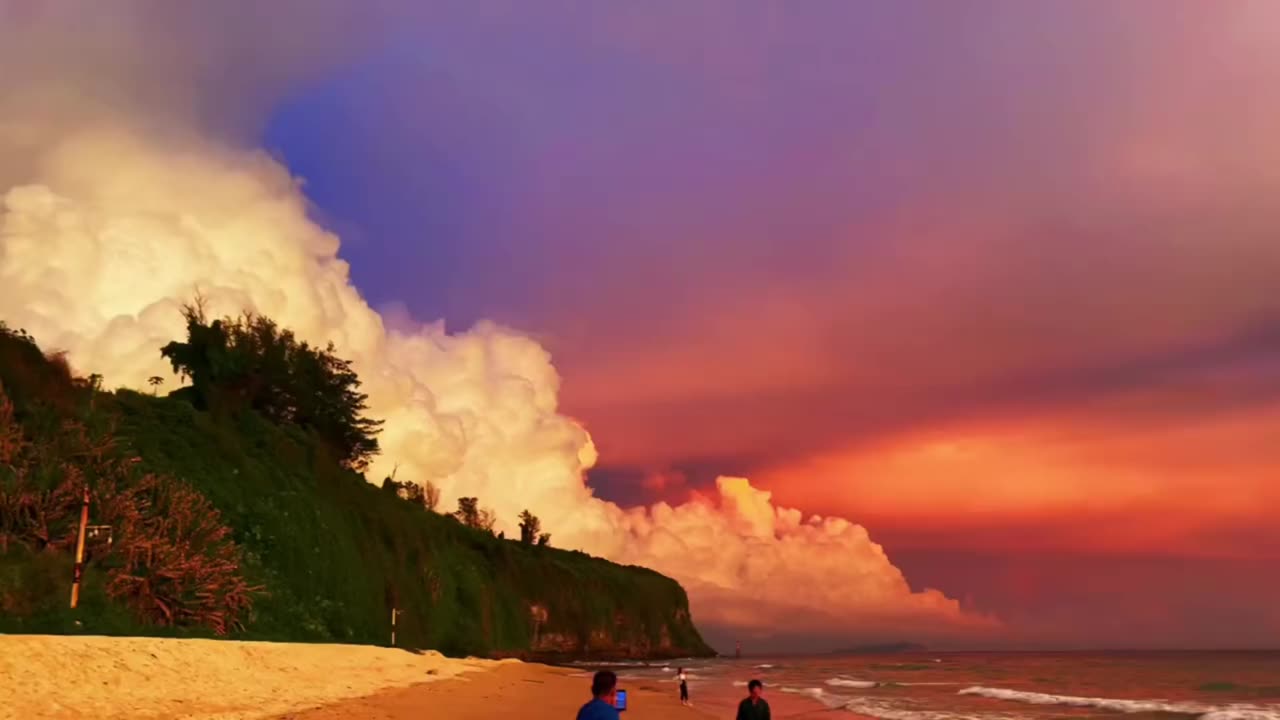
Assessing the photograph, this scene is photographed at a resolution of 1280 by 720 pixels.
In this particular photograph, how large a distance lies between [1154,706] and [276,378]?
7228cm

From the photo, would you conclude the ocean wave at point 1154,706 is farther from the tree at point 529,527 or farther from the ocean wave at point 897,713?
the tree at point 529,527

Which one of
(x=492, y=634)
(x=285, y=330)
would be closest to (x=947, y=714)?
(x=492, y=634)

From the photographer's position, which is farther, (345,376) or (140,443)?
(345,376)

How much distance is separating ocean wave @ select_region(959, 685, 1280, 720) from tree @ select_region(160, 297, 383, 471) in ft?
175

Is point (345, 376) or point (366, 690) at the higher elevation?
point (345, 376)

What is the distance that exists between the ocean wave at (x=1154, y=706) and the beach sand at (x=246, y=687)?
57.4ft

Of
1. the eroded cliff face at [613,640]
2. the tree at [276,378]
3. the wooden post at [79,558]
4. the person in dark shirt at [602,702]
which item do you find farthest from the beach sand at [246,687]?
the eroded cliff face at [613,640]

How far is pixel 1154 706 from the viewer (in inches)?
2028

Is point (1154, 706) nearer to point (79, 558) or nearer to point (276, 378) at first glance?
point (79, 558)

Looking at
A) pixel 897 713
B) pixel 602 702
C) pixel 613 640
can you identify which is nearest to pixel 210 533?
pixel 897 713

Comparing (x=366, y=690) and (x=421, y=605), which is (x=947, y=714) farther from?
(x=421, y=605)

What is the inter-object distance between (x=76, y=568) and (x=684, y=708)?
21928mm

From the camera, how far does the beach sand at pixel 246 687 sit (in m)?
20.3

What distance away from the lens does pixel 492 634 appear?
98.1m
